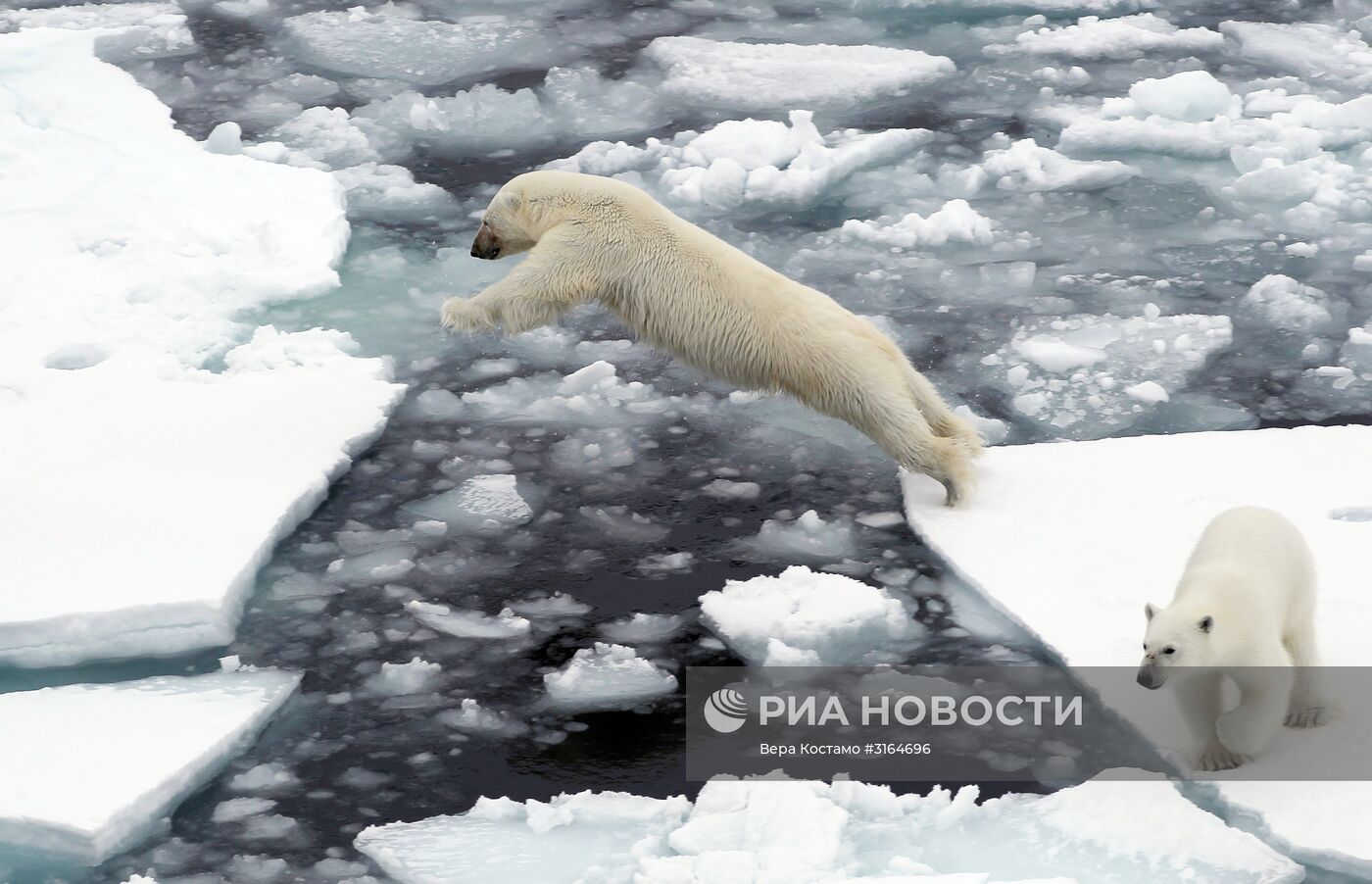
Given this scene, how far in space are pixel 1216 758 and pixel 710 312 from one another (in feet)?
6.27

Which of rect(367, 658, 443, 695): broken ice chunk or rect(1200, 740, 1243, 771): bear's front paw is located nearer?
rect(1200, 740, 1243, 771): bear's front paw

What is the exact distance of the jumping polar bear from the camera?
14.9 ft

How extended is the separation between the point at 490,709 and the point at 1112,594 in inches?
61.9

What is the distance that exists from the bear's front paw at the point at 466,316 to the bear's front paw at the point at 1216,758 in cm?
242

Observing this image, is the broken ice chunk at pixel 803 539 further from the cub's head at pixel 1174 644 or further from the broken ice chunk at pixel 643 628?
the cub's head at pixel 1174 644

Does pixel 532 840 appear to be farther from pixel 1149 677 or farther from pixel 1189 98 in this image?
pixel 1189 98

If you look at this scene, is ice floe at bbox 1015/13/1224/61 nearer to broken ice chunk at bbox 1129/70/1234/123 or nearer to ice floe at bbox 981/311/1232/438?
broken ice chunk at bbox 1129/70/1234/123

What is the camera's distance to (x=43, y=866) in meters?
3.38

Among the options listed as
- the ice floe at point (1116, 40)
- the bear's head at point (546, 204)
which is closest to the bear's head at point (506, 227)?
the bear's head at point (546, 204)

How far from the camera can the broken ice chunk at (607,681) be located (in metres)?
3.90

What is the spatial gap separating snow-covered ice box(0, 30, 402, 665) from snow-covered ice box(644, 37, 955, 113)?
2.02m

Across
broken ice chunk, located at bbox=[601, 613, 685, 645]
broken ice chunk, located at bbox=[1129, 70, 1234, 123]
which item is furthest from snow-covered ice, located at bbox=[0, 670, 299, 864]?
broken ice chunk, located at bbox=[1129, 70, 1234, 123]

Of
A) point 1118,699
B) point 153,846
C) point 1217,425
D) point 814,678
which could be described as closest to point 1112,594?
Answer: point 1118,699

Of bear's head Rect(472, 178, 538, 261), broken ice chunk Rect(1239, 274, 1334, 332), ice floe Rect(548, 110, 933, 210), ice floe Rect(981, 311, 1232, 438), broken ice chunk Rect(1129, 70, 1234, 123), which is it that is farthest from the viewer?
broken ice chunk Rect(1129, 70, 1234, 123)
